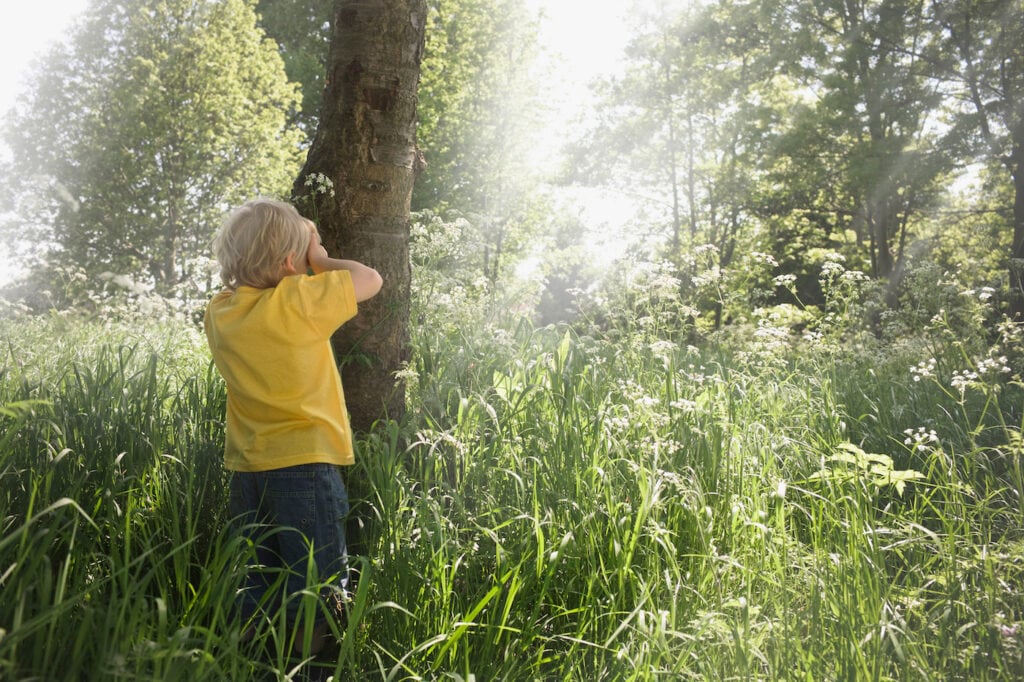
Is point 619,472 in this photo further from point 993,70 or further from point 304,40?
point 304,40

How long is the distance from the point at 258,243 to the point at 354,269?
1.11 ft

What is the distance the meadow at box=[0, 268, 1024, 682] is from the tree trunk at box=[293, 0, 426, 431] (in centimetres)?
23

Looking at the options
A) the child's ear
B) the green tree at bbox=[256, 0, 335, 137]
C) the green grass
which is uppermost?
the green tree at bbox=[256, 0, 335, 137]

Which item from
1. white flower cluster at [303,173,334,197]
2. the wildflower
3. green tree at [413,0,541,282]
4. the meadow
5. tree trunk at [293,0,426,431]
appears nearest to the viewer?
the meadow

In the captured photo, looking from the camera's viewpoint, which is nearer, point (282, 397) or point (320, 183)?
point (282, 397)

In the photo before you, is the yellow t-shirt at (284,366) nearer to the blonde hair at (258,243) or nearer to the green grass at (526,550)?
the blonde hair at (258,243)

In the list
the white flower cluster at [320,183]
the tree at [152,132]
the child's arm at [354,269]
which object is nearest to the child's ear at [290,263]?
the child's arm at [354,269]

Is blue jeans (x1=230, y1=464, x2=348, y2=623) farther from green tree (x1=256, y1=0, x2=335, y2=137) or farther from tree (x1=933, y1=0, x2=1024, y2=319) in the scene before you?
green tree (x1=256, y1=0, x2=335, y2=137)

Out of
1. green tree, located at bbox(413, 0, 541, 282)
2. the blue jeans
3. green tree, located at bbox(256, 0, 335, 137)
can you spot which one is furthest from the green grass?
green tree, located at bbox(256, 0, 335, 137)

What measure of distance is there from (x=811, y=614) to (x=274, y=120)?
59.9ft

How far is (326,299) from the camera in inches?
96.7

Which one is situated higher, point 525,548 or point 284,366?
point 284,366

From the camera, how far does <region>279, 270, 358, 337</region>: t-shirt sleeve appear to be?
2.44 meters

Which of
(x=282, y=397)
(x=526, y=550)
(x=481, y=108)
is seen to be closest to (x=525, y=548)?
(x=526, y=550)
